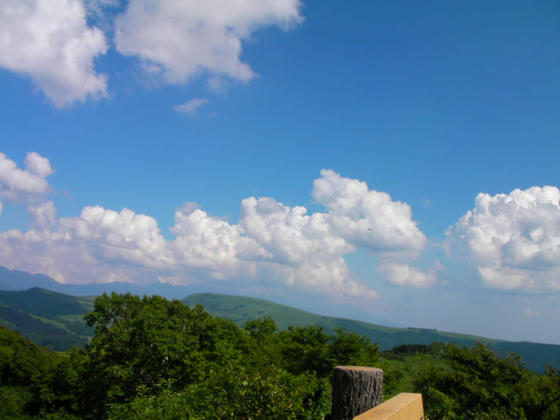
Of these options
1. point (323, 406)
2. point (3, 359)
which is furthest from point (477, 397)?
point (3, 359)

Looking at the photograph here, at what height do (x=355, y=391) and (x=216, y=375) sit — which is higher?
(x=355, y=391)

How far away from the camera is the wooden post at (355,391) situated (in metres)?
4.84

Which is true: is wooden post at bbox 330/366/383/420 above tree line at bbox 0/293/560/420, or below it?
above

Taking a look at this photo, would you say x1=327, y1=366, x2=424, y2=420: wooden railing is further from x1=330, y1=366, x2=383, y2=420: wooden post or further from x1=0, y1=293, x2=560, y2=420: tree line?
x1=0, y1=293, x2=560, y2=420: tree line

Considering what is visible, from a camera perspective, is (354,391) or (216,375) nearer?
(354,391)

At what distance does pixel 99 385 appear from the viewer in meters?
34.0

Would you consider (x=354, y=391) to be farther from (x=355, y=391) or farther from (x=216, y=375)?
(x=216, y=375)

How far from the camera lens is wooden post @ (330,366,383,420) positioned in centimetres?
484

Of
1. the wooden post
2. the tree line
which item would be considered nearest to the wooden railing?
the wooden post

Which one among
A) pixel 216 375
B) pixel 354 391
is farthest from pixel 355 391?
pixel 216 375

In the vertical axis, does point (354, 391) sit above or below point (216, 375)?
above

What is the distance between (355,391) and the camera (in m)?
4.87

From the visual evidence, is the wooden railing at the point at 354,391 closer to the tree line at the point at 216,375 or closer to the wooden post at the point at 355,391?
the wooden post at the point at 355,391

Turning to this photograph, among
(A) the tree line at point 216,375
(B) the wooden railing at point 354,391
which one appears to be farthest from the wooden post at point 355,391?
(A) the tree line at point 216,375
